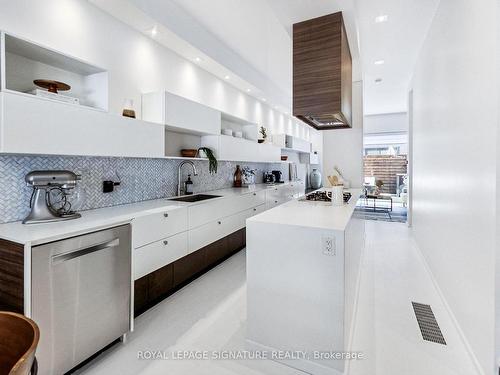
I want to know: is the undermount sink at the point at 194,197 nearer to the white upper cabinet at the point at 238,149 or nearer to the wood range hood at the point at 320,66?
the white upper cabinet at the point at 238,149

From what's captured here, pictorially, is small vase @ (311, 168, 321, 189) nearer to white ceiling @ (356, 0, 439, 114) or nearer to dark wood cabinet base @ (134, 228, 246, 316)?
white ceiling @ (356, 0, 439, 114)

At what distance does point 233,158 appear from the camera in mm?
3980

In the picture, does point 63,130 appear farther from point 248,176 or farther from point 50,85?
point 248,176

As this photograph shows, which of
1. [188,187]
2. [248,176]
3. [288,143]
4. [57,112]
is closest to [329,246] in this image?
[57,112]

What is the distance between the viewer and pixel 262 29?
3.34m

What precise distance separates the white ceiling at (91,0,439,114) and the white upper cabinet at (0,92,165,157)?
1.07 meters

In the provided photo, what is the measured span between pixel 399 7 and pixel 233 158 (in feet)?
8.88

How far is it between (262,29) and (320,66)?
42.4 inches

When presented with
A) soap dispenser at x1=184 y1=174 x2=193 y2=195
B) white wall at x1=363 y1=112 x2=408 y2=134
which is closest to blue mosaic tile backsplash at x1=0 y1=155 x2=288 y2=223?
soap dispenser at x1=184 y1=174 x2=193 y2=195

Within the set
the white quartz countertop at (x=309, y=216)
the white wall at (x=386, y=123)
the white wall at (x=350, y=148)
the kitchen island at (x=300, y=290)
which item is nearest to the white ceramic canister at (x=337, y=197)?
the white quartz countertop at (x=309, y=216)

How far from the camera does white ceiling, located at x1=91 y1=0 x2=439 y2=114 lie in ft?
8.48

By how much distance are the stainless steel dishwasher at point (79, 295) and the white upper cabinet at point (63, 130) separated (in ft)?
2.15

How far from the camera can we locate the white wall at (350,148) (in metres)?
4.95

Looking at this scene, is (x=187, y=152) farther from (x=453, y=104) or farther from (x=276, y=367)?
(x=453, y=104)
